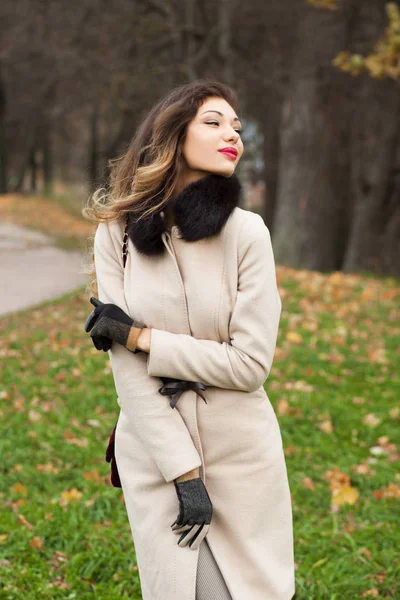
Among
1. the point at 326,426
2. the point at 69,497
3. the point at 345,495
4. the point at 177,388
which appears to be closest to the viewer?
the point at 177,388

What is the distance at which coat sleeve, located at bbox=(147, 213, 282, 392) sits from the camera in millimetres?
2250

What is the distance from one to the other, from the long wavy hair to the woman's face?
1.0 inches

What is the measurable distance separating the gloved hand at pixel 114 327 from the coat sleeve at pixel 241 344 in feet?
0.20

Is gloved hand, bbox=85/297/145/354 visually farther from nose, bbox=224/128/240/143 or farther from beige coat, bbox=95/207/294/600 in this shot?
nose, bbox=224/128/240/143

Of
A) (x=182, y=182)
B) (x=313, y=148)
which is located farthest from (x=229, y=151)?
(x=313, y=148)

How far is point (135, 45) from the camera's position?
1680 cm

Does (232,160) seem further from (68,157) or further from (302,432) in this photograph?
(68,157)

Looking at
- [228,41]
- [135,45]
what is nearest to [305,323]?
[228,41]

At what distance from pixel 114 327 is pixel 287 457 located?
3.22 meters

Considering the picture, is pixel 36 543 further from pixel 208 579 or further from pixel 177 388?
pixel 177 388

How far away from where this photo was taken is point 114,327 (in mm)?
2270

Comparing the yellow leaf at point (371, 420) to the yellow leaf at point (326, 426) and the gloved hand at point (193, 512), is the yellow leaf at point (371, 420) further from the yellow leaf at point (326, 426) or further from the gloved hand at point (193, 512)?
the gloved hand at point (193, 512)

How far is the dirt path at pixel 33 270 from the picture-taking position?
36.2 ft

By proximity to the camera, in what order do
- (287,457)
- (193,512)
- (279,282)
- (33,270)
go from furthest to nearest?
(33,270) → (279,282) → (287,457) → (193,512)
